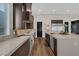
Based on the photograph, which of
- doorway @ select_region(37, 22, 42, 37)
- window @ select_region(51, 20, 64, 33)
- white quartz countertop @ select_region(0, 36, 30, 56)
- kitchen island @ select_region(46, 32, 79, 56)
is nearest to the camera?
white quartz countertop @ select_region(0, 36, 30, 56)

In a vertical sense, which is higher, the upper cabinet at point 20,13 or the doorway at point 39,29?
the upper cabinet at point 20,13

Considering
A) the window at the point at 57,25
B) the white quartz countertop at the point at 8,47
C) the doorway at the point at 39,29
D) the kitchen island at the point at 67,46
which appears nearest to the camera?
the white quartz countertop at the point at 8,47

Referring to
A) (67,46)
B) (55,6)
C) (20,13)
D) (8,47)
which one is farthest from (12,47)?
(55,6)

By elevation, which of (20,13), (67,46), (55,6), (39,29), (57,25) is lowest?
(67,46)

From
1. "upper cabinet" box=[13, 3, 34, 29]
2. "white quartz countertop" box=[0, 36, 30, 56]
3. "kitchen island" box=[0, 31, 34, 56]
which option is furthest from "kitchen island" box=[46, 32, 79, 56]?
"white quartz countertop" box=[0, 36, 30, 56]

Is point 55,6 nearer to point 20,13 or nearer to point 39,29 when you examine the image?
point 20,13

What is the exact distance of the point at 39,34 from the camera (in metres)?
15.3

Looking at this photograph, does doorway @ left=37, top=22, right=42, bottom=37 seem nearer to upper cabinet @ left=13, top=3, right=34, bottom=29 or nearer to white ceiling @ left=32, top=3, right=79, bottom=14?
white ceiling @ left=32, top=3, right=79, bottom=14

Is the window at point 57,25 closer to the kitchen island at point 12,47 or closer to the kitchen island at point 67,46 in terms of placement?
the kitchen island at point 67,46

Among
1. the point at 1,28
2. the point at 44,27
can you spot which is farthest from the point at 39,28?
the point at 1,28

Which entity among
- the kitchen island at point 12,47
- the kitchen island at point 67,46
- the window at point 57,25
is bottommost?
the kitchen island at point 67,46

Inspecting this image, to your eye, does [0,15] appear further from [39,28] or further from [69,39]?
[39,28]

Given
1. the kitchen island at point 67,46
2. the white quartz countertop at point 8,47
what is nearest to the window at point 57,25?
the kitchen island at point 67,46

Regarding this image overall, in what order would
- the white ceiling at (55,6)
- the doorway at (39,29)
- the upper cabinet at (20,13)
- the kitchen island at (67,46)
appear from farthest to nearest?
1. the doorway at (39,29)
2. the white ceiling at (55,6)
3. the upper cabinet at (20,13)
4. the kitchen island at (67,46)
